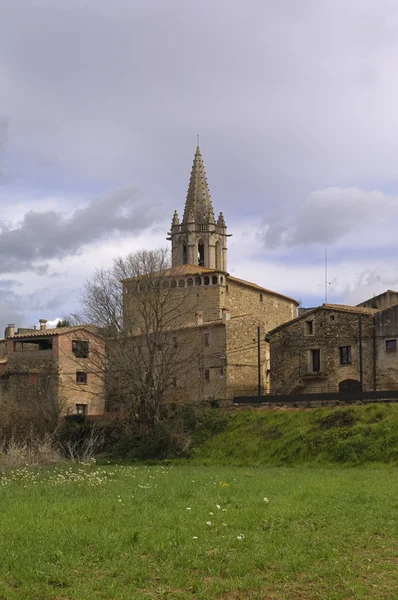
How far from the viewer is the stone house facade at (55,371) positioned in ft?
201

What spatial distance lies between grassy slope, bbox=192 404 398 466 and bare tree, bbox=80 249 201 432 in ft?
Answer: 16.7

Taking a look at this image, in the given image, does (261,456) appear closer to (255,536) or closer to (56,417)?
(56,417)

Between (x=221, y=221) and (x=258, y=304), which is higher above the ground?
(x=221, y=221)

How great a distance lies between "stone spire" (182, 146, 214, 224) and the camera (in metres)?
111

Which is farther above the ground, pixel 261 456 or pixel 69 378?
pixel 69 378

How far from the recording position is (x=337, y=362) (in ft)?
179

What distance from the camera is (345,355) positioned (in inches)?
2140

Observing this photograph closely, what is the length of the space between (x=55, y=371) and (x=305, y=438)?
91.0 ft

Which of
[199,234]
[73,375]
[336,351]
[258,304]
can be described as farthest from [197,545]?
[199,234]

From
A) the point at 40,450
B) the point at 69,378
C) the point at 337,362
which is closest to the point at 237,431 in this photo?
the point at 337,362

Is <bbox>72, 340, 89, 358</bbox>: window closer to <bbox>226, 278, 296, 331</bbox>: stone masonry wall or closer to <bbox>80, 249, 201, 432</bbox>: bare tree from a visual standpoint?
<bbox>80, 249, 201, 432</bbox>: bare tree

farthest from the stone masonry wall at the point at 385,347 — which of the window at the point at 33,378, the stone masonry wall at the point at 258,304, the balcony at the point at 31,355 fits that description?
the window at the point at 33,378

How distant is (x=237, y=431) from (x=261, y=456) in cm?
539

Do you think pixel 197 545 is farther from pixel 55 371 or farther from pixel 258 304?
pixel 258 304
